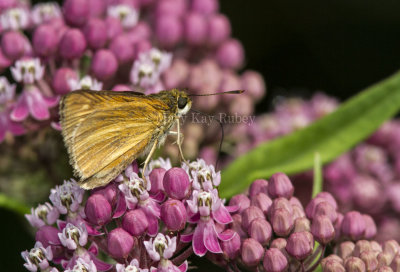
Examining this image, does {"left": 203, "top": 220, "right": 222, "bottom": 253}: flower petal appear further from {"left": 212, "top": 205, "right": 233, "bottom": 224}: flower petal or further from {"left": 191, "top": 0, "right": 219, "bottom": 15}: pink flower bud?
{"left": 191, "top": 0, "right": 219, "bottom": 15}: pink flower bud

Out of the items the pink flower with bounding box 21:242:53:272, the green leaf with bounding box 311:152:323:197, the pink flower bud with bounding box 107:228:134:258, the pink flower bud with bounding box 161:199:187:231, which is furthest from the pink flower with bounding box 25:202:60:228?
the green leaf with bounding box 311:152:323:197

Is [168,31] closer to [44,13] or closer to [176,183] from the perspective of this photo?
[44,13]

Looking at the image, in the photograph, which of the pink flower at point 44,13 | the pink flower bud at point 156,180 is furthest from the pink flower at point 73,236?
the pink flower at point 44,13

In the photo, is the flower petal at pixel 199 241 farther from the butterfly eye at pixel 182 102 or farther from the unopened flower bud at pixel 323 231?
the butterfly eye at pixel 182 102

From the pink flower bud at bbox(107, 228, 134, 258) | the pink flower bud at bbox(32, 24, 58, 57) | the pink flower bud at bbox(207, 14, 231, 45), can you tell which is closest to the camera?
the pink flower bud at bbox(107, 228, 134, 258)

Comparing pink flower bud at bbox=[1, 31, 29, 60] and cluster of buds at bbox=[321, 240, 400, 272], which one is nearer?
cluster of buds at bbox=[321, 240, 400, 272]

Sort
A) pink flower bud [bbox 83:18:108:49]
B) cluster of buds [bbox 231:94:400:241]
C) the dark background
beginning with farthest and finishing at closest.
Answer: the dark background
cluster of buds [bbox 231:94:400:241]
pink flower bud [bbox 83:18:108:49]
